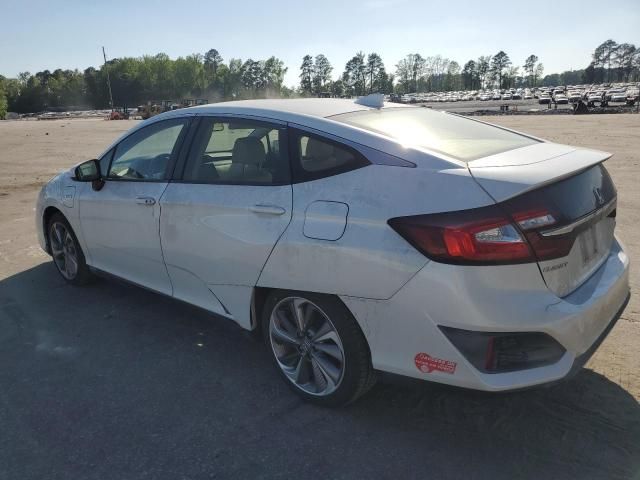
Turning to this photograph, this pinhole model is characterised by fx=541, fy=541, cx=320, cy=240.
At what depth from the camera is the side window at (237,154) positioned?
3.15 metres

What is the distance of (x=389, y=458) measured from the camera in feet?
8.51

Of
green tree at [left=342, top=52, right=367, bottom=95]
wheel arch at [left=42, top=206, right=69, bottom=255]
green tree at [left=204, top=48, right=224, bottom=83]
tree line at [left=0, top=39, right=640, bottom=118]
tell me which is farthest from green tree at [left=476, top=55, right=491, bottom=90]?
wheel arch at [left=42, top=206, right=69, bottom=255]

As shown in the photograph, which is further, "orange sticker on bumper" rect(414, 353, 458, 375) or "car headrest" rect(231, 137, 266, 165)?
"car headrest" rect(231, 137, 266, 165)

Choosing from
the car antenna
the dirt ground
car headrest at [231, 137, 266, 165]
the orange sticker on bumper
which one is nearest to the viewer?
the orange sticker on bumper

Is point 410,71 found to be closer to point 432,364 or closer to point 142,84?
point 142,84

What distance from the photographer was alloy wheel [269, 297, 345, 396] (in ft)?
9.54

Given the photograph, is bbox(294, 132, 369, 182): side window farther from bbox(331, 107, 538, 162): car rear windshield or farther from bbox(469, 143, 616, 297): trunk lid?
bbox(469, 143, 616, 297): trunk lid

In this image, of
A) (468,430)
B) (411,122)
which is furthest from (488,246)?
(411,122)

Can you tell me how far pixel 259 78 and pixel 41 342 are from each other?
16205cm

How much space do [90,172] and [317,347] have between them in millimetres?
2595

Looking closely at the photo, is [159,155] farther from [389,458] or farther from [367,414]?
[389,458]

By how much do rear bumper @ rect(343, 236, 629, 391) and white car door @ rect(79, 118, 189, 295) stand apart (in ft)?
5.95

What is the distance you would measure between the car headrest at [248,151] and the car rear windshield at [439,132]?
50 cm

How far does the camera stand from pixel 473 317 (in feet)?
7.62
